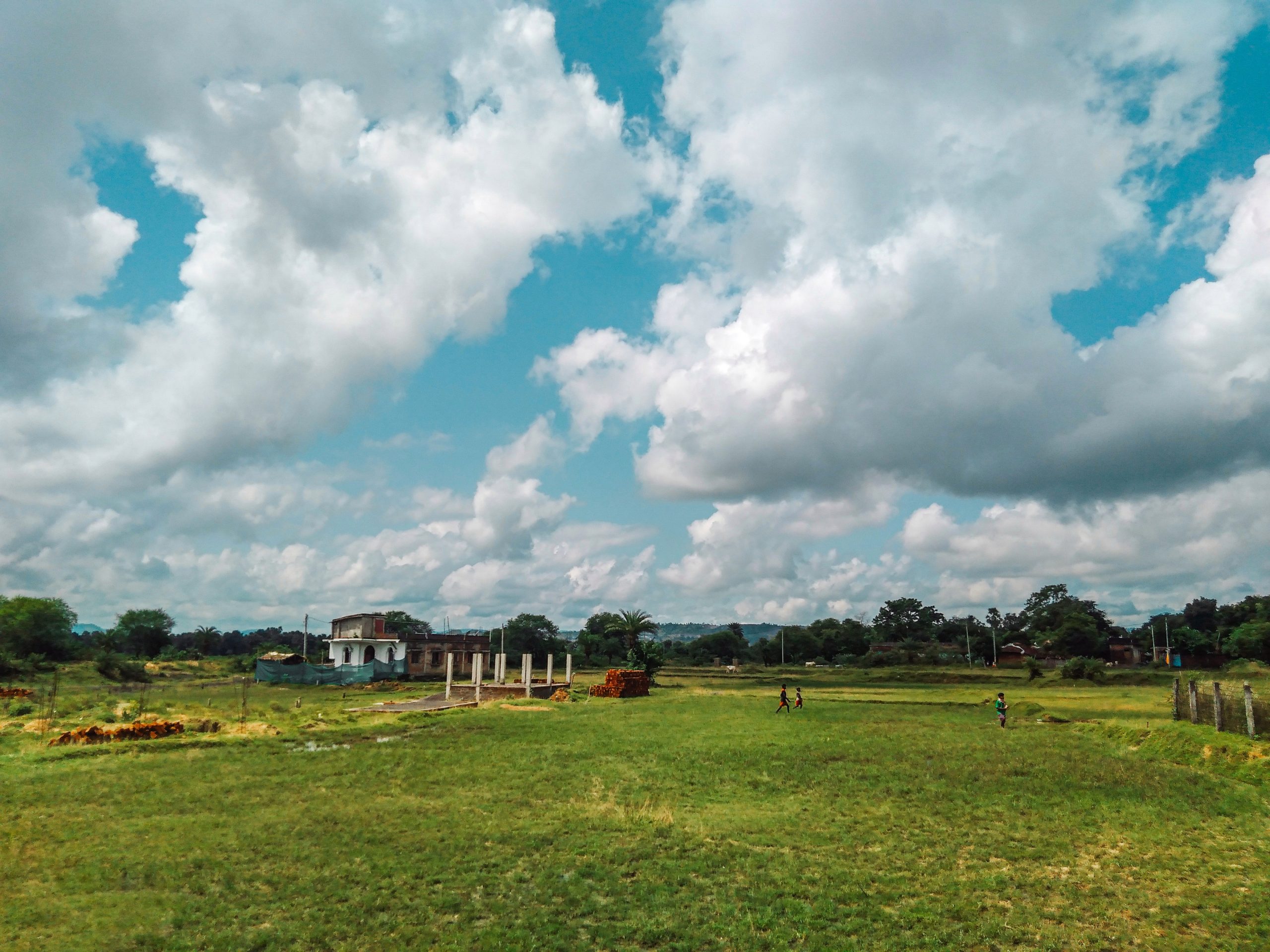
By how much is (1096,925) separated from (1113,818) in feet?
22.9

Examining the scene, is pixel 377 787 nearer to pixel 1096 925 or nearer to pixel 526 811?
pixel 526 811

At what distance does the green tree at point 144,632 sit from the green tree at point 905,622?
442 feet

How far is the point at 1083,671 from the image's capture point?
273ft

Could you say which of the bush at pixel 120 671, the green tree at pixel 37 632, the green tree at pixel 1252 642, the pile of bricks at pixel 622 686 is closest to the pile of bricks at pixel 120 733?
the pile of bricks at pixel 622 686

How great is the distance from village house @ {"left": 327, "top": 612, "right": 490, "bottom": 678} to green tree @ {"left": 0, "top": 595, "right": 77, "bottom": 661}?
32541 millimetres

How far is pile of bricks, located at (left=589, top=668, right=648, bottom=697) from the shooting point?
2247 inches

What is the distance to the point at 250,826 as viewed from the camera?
17062mm

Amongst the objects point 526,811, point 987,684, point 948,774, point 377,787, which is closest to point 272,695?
point 377,787

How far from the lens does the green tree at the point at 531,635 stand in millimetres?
129250

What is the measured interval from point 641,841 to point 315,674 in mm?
66520

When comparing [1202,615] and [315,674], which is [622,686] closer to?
[315,674]

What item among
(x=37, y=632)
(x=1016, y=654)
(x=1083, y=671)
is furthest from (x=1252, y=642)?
(x=37, y=632)

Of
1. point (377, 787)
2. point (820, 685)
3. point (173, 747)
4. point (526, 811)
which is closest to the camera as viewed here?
point (526, 811)

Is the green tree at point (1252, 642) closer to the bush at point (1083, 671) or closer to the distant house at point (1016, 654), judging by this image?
the distant house at point (1016, 654)
